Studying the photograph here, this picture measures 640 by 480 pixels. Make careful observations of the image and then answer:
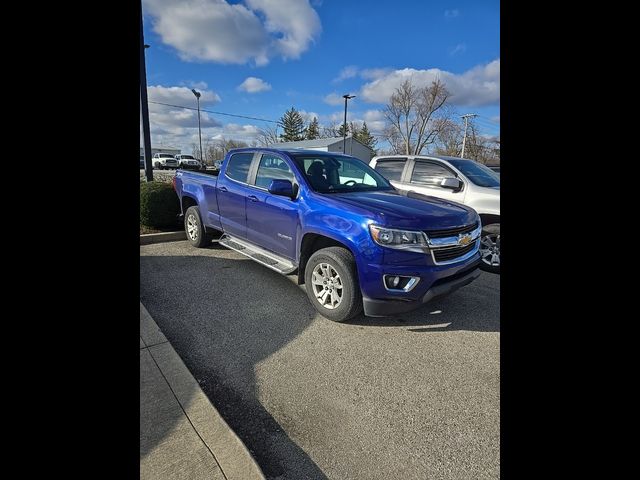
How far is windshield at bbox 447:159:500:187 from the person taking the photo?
241 inches

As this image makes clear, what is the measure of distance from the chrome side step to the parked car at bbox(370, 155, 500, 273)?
3.15m

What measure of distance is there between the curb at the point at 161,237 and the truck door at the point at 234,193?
2013 millimetres

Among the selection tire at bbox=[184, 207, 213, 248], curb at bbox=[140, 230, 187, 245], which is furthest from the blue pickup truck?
curb at bbox=[140, 230, 187, 245]

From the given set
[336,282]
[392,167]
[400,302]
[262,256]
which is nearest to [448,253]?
[400,302]

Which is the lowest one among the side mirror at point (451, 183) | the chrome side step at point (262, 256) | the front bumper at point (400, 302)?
the front bumper at point (400, 302)

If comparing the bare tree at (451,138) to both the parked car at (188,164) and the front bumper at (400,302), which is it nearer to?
the parked car at (188,164)

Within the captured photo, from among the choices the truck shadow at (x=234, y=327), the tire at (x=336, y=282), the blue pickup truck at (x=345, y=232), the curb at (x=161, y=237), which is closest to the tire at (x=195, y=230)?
the truck shadow at (x=234, y=327)

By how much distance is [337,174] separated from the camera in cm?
469

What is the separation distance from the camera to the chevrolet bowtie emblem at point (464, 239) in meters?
3.61

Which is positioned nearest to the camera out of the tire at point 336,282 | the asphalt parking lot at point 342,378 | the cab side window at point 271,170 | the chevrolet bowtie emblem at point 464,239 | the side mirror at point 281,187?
the asphalt parking lot at point 342,378

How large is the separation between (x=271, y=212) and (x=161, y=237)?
349 centimetres

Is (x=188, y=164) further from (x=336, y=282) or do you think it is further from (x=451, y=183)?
(x=336, y=282)
